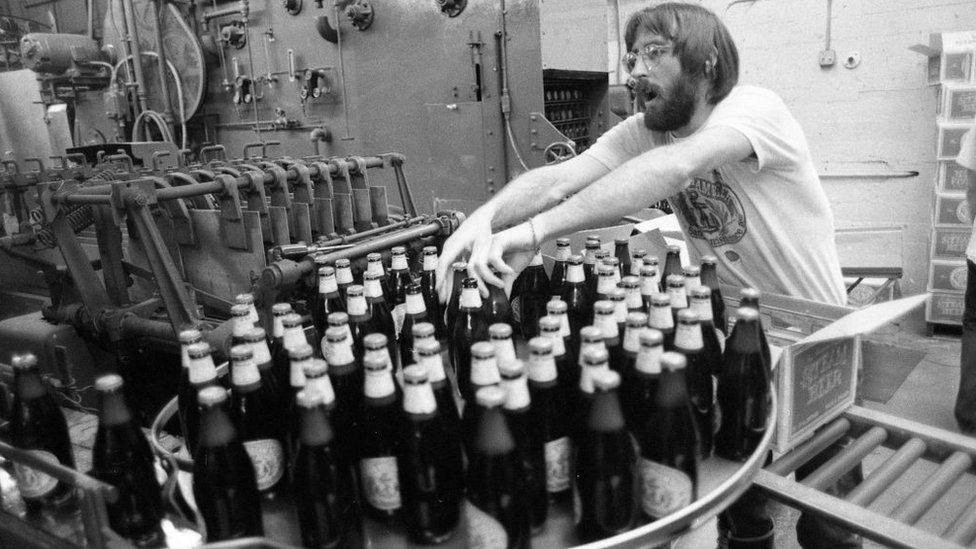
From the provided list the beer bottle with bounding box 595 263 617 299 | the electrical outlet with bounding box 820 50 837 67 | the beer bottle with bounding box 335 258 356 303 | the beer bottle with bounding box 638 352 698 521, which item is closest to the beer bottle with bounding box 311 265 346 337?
the beer bottle with bounding box 335 258 356 303

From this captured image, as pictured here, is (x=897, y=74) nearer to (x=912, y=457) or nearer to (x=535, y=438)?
(x=912, y=457)

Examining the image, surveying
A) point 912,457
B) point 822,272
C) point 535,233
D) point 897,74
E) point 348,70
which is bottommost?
point 912,457

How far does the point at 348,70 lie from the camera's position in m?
5.02

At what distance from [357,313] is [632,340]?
0.66m

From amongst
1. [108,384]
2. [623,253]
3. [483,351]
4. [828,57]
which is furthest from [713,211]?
[828,57]

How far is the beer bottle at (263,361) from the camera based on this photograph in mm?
1281

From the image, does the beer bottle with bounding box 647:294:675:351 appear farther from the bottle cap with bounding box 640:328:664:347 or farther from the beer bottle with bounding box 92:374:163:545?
the beer bottle with bounding box 92:374:163:545

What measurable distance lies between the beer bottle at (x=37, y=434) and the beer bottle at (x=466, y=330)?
2.88 feet

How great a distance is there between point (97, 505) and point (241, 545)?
34 cm

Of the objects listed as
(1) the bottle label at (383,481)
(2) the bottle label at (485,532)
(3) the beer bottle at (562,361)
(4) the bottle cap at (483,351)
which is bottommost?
(2) the bottle label at (485,532)

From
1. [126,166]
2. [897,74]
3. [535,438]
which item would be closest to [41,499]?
[535,438]

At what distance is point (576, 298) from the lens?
5.82 ft

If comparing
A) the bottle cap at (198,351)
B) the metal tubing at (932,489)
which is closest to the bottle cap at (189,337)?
the bottle cap at (198,351)

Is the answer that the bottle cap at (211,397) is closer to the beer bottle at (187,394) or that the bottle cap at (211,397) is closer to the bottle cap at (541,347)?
the beer bottle at (187,394)
